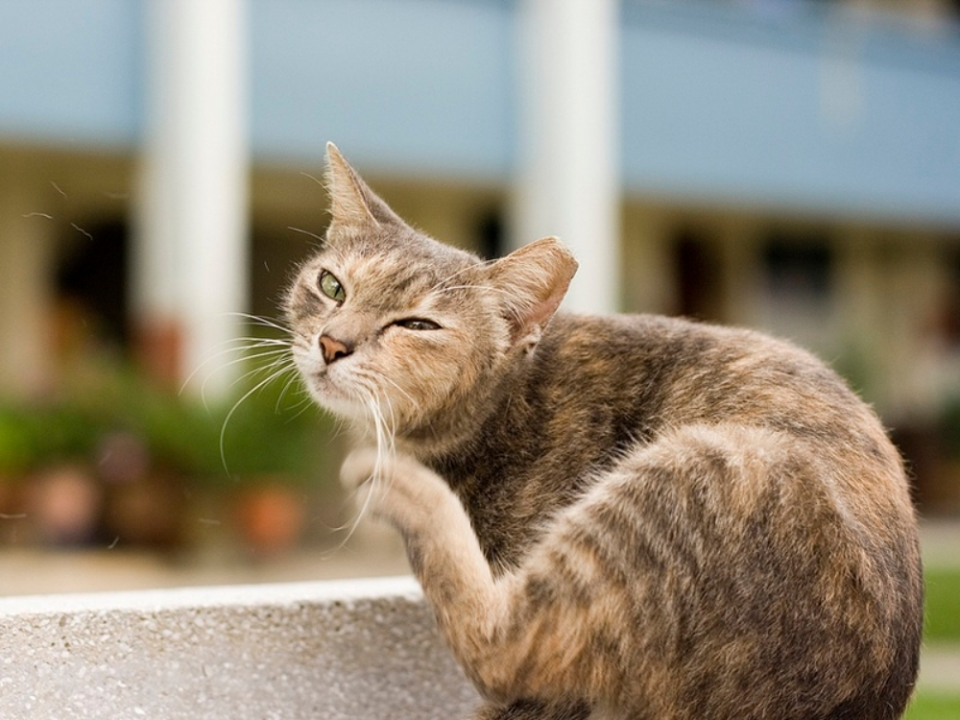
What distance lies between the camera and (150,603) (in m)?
2.18

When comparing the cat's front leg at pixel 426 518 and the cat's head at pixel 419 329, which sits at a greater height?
the cat's head at pixel 419 329

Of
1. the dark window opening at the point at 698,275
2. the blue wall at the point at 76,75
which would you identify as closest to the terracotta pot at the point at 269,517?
the blue wall at the point at 76,75

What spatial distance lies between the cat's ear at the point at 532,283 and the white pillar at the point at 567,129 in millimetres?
6431

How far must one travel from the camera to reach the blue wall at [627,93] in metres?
8.21

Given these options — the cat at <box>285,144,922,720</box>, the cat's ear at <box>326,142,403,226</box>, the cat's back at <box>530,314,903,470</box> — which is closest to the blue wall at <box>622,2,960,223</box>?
the cat's ear at <box>326,142,403,226</box>

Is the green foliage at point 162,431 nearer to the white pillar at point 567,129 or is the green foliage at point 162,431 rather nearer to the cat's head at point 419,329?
the white pillar at point 567,129

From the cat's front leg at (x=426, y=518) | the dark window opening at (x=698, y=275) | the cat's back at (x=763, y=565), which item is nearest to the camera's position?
the cat's back at (x=763, y=565)

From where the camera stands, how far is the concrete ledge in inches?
81.4

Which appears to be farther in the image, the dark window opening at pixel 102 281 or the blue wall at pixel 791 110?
the blue wall at pixel 791 110

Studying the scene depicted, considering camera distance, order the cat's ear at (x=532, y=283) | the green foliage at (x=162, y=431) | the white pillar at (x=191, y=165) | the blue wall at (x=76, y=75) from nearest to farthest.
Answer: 1. the cat's ear at (x=532, y=283)
2. the green foliage at (x=162, y=431)
3. the white pillar at (x=191, y=165)
4. the blue wall at (x=76, y=75)

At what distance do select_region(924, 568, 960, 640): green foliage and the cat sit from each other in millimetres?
4049

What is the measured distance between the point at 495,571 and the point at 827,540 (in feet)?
1.75

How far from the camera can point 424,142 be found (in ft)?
30.3

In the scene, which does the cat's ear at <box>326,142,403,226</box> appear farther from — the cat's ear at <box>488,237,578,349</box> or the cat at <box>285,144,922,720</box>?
the cat's ear at <box>488,237,578,349</box>
